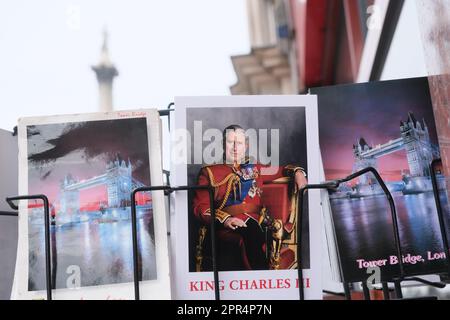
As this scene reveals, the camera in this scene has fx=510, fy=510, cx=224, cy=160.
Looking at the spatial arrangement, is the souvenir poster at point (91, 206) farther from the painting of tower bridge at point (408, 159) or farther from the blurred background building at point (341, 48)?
the blurred background building at point (341, 48)

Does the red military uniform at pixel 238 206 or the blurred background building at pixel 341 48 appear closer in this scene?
the red military uniform at pixel 238 206

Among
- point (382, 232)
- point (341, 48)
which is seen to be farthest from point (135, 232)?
point (341, 48)

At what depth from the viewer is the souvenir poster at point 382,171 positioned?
0.47 meters

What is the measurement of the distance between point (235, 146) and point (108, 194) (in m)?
0.12

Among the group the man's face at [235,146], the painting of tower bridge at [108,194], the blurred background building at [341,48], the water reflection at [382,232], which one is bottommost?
the water reflection at [382,232]

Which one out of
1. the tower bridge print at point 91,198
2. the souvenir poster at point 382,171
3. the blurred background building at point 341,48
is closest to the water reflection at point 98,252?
the tower bridge print at point 91,198

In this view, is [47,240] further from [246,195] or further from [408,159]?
[408,159]

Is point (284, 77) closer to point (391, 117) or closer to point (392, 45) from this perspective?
point (392, 45)

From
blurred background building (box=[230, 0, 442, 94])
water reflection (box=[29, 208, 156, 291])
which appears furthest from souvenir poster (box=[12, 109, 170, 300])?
blurred background building (box=[230, 0, 442, 94])

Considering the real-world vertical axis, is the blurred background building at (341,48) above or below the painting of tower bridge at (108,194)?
above

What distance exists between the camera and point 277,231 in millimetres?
452

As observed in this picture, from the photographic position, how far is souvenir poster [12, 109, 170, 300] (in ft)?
1.49

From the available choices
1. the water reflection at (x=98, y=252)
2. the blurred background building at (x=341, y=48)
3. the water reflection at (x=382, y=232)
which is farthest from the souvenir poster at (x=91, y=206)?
the blurred background building at (x=341, y=48)
